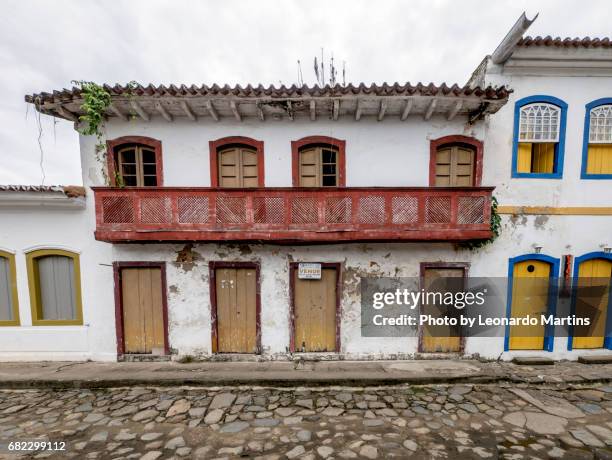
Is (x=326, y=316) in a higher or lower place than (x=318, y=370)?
higher

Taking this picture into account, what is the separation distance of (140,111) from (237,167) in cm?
241

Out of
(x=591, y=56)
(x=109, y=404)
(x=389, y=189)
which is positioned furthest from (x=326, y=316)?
(x=591, y=56)

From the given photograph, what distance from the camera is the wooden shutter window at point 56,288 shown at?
6.30 m

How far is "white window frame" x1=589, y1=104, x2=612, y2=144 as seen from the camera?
6215 mm

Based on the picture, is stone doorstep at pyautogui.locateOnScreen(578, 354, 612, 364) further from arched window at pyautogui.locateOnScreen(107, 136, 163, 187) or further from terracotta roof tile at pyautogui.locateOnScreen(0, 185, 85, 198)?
terracotta roof tile at pyautogui.locateOnScreen(0, 185, 85, 198)

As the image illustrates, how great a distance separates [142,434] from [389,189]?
6255 mm

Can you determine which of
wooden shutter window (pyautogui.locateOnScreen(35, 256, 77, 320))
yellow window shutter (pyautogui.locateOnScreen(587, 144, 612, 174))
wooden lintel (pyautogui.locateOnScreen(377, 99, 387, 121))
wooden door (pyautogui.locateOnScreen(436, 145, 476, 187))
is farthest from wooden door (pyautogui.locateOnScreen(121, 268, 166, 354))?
yellow window shutter (pyautogui.locateOnScreen(587, 144, 612, 174))

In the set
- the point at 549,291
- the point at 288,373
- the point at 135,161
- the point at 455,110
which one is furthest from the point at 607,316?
the point at 135,161

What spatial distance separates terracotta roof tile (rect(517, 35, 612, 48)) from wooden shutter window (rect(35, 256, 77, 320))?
1209 cm

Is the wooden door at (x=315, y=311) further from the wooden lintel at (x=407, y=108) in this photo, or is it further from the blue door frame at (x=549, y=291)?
the blue door frame at (x=549, y=291)

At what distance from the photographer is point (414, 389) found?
17.0 ft

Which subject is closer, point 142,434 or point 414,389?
point 142,434

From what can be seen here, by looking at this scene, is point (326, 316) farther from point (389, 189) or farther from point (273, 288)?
point (389, 189)

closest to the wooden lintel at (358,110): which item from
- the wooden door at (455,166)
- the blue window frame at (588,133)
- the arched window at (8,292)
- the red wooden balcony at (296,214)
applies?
the red wooden balcony at (296,214)
